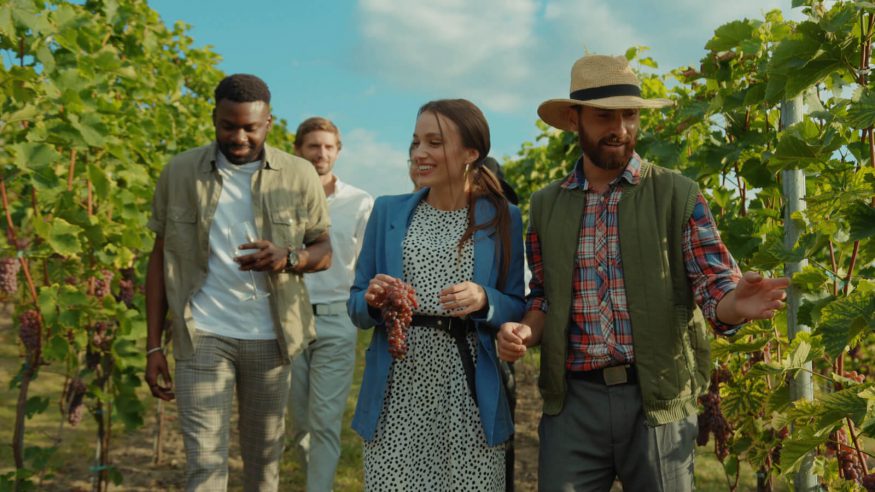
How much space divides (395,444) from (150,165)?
3.75m

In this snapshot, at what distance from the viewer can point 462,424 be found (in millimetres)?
2686

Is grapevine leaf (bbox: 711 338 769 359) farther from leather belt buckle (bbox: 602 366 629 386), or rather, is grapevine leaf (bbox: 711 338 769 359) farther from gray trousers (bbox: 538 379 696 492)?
leather belt buckle (bbox: 602 366 629 386)

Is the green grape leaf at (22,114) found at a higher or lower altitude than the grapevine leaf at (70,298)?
higher

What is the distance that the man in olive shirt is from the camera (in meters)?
3.30

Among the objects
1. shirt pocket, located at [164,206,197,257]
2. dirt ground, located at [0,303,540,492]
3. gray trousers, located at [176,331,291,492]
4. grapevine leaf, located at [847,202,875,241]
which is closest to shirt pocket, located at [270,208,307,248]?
shirt pocket, located at [164,206,197,257]

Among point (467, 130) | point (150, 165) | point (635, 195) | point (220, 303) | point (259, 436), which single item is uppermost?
point (150, 165)

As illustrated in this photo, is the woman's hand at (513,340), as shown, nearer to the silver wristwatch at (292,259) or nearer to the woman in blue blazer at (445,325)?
the woman in blue blazer at (445,325)

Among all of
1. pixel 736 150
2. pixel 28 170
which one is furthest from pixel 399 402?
pixel 28 170

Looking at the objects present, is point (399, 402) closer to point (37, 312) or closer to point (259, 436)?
point (259, 436)

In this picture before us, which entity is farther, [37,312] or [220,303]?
[37,312]

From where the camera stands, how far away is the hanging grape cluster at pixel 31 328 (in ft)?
13.7

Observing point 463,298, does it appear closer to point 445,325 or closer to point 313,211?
point 445,325

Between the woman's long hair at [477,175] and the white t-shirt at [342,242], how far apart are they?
206 centimetres

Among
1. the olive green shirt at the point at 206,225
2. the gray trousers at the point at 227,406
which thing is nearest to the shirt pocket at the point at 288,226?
the olive green shirt at the point at 206,225
